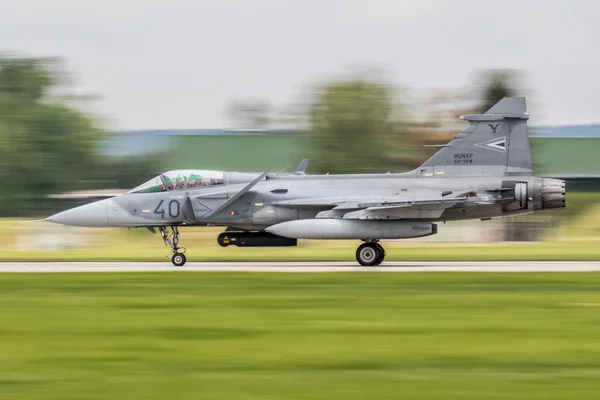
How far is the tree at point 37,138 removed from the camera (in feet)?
200

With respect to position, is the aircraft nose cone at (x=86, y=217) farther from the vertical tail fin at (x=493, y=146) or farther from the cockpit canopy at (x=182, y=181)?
the vertical tail fin at (x=493, y=146)

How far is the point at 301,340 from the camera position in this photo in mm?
13062

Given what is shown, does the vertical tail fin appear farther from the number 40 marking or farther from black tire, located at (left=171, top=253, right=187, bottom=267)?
black tire, located at (left=171, top=253, right=187, bottom=267)

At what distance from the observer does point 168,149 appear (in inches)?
2717

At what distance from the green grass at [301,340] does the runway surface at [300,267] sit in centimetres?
409

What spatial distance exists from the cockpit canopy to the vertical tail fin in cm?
582

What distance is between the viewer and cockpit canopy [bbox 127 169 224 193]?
27641mm

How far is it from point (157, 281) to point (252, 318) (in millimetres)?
6872

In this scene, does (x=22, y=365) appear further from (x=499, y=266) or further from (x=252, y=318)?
(x=499, y=266)

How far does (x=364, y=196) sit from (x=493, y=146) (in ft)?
11.8

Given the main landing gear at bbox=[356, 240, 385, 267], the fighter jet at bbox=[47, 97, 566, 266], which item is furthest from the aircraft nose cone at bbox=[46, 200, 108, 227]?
the main landing gear at bbox=[356, 240, 385, 267]

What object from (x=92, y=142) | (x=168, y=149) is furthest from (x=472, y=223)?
(x=92, y=142)

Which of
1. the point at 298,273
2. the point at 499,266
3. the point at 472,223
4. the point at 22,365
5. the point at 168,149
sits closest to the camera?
the point at 22,365

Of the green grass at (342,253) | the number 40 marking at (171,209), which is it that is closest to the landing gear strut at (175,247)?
the number 40 marking at (171,209)
